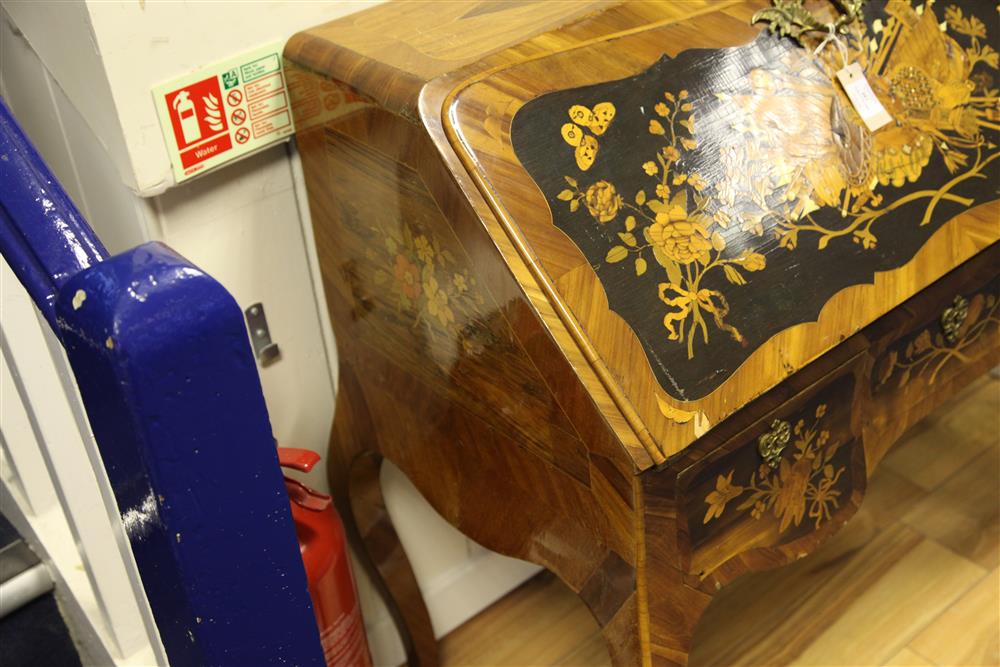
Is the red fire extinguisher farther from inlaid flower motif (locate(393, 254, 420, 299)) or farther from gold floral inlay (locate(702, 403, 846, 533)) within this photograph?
gold floral inlay (locate(702, 403, 846, 533))

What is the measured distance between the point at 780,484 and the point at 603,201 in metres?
0.37

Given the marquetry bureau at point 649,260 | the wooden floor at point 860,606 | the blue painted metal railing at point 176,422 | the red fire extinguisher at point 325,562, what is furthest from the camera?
the wooden floor at point 860,606

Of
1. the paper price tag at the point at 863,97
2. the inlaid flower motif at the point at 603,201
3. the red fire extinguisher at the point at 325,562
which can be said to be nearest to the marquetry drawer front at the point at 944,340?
the paper price tag at the point at 863,97

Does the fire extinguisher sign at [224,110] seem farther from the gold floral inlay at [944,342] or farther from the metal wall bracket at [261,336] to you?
the gold floral inlay at [944,342]

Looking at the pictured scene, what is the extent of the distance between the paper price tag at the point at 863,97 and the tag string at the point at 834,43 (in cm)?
1

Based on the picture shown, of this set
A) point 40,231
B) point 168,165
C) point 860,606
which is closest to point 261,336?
point 168,165

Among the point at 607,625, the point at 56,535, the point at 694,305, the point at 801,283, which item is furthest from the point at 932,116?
the point at 56,535

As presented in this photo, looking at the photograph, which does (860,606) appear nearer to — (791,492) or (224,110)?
(791,492)

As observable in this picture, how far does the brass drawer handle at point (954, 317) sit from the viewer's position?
4.03 feet

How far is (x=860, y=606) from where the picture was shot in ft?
5.55

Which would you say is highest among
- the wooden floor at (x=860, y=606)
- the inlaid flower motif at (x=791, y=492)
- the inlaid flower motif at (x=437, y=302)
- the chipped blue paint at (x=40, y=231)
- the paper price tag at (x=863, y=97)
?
the chipped blue paint at (x=40, y=231)

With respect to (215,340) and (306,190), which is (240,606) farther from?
(306,190)

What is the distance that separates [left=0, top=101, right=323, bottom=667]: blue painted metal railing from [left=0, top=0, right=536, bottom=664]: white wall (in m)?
0.47

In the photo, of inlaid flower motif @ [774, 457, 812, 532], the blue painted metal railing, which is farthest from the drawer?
the blue painted metal railing
